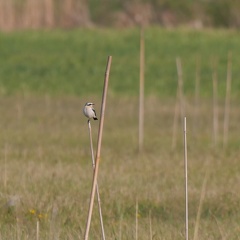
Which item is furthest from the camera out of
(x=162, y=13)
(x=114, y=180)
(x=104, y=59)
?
(x=162, y=13)

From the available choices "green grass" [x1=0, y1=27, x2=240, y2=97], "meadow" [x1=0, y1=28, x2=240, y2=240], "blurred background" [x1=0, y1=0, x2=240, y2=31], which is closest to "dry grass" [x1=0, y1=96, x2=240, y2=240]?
"meadow" [x1=0, y1=28, x2=240, y2=240]

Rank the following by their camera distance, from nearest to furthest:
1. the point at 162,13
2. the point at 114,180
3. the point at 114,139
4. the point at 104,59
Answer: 1. the point at 114,180
2. the point at 114,139
3. the point at 104,59
4. the point at 162,13

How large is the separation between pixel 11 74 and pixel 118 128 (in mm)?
14195

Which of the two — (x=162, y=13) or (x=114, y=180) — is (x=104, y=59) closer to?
(x=114, y=180)

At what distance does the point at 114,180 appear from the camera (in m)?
10.9

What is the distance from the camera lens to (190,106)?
1016 inches

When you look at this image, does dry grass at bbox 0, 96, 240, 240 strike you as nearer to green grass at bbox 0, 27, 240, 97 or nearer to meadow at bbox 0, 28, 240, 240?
meadow at bbox 0, 28, 240, 240

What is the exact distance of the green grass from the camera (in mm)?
31531

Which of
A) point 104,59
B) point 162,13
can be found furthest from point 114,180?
point 162,13

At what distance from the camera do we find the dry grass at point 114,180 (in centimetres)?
811

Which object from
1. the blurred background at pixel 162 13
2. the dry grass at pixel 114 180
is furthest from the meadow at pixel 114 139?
the blurred background at pixel 162 13

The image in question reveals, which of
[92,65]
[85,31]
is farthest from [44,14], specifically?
[92,65]

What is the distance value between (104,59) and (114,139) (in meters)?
18.4

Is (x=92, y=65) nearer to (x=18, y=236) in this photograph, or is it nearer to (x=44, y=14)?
(x=44, y=14)
